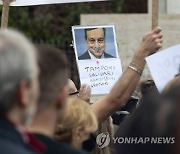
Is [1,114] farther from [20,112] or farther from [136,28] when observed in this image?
[136,28]

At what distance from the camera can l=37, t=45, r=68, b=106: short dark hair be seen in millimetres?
2979

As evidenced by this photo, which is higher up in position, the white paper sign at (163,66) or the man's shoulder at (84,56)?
the white paper sign at (163,66)

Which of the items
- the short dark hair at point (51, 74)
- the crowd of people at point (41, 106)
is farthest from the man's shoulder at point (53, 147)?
the short dark hair at point (51, 74)

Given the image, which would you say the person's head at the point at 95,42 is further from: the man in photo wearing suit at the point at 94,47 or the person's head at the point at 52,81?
the person's head at the point at 52,81

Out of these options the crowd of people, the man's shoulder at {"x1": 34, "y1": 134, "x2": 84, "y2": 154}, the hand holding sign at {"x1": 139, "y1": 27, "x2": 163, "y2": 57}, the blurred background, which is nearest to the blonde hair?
the crowd of people

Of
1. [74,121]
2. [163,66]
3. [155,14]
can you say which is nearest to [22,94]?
[74,121]

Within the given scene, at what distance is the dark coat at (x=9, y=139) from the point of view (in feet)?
9.06

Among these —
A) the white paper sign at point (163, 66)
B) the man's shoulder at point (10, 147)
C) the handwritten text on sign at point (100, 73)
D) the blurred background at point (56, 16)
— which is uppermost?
the man's shoulder at point (10, 147)

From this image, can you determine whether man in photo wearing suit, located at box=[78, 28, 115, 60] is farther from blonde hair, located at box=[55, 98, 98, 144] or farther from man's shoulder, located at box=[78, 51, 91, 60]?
blonde hair, located at box=[55, 98, 98, 144]

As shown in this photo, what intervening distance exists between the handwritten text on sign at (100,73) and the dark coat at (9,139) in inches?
122

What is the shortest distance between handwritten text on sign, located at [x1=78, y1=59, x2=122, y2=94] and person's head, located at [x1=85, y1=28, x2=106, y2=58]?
6 cm

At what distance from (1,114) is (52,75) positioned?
0.31 meters

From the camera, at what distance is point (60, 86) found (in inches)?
119

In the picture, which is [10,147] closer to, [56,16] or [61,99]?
[61,99]
